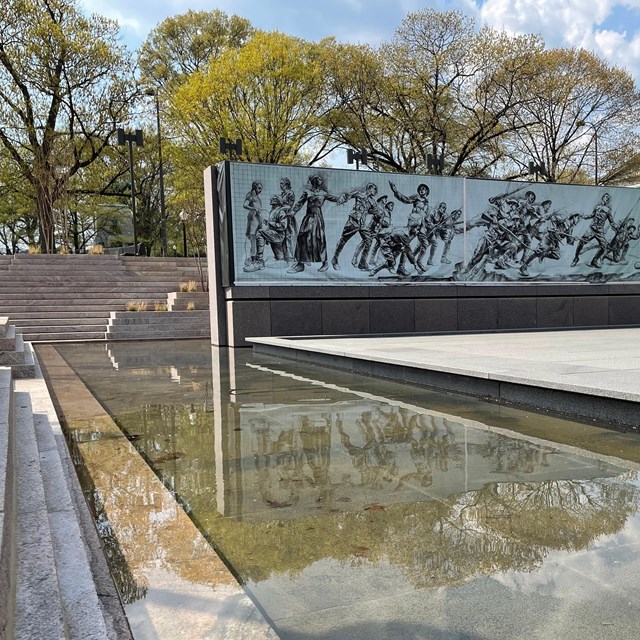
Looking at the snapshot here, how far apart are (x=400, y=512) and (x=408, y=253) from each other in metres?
12.9

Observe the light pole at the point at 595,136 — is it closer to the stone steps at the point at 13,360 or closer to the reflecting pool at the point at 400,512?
the reflecting pool at the point at 400,512

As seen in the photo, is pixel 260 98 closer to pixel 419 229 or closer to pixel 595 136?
pixel 595 136

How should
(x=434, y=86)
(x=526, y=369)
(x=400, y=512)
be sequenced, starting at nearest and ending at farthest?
(x=400, y=512), (x=526, y=369), (x=434, y=86)

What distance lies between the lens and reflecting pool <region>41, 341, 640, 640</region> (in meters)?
2.10

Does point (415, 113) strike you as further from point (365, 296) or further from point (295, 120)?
point (365, 296)

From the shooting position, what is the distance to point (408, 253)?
15.6 meters

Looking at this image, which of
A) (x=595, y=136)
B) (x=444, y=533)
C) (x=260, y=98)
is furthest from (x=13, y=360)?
(x=595, y=136)

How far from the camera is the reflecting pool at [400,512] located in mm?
2100

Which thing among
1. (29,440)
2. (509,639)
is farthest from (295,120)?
(509,639)

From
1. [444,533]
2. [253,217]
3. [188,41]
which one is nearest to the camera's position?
[444,533]

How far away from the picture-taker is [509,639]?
189 centimetres

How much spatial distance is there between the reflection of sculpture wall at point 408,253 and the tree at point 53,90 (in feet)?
74.2

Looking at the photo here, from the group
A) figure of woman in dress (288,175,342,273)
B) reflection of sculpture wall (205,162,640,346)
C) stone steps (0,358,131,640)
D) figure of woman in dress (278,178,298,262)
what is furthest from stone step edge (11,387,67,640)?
figure of woman in dress (288,175,342,273)

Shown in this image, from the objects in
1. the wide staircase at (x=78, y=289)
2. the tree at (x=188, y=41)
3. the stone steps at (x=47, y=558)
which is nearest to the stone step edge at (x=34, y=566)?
the stone steps at (x=47, y=558)
